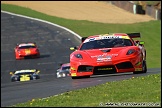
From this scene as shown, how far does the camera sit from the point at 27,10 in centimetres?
6562

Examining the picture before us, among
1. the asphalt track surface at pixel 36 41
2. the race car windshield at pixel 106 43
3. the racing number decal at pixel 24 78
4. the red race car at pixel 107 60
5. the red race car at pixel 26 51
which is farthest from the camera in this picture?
the red race car at pixel 26 51

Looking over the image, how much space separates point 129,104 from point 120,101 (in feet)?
1.79

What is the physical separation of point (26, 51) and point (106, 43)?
A: 2845 cm

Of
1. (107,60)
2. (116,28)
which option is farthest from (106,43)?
(116,28)

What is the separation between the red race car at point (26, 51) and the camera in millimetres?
45594

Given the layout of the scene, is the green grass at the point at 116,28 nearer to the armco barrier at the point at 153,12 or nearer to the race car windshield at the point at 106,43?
the armco barrier at the point at 153,12

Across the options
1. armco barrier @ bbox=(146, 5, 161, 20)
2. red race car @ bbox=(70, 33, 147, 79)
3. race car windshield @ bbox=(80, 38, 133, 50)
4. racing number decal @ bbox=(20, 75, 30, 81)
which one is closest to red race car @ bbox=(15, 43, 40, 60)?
racing number decal @ bbox=(20, 75, 30, 81)

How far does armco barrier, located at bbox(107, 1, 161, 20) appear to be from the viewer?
62375mm

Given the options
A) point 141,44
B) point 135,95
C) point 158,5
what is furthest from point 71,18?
point 135,95

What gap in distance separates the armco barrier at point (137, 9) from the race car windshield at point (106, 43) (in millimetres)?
43778

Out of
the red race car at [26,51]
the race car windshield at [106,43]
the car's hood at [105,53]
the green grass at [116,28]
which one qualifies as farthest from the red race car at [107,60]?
the green grass at [116,28]

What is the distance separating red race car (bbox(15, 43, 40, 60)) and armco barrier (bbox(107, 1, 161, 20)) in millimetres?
18998

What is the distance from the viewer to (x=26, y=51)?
46.2 m

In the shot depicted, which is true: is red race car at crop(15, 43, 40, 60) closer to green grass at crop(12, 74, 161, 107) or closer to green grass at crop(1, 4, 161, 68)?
green grass at crop(1, 4, 161, 68)
